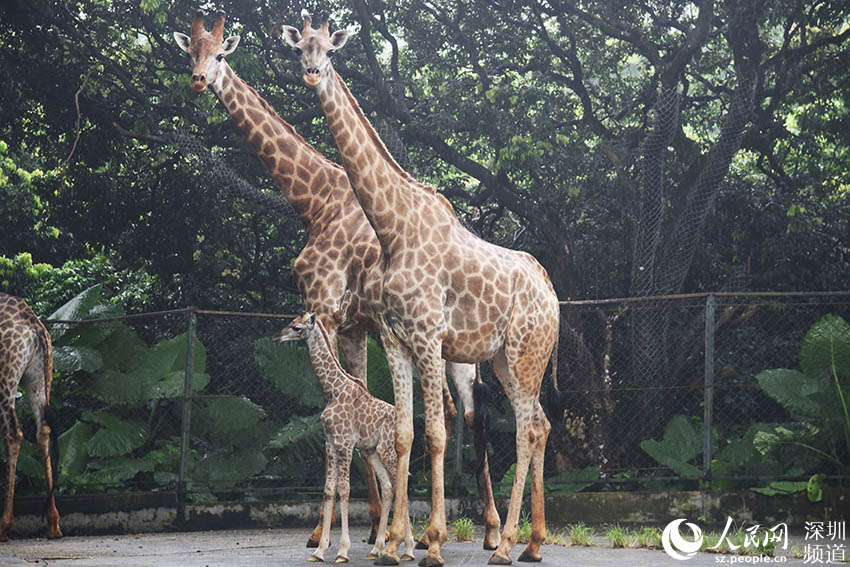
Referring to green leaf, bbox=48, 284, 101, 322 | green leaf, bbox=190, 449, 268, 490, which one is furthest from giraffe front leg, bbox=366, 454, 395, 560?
green leaf, bbox=48, 284, 101, 322

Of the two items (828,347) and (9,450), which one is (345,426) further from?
(828,347)

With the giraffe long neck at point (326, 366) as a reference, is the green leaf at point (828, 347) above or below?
above

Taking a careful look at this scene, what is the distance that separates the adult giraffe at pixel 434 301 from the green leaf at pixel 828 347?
11.8 feet

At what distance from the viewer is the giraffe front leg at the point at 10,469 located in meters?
8.10

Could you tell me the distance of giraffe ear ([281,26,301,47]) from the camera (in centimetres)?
655

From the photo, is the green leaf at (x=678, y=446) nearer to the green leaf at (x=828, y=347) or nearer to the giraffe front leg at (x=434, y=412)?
the green leaf at (x=828, y=347)

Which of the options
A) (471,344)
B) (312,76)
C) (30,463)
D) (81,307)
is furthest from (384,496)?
(81,307)

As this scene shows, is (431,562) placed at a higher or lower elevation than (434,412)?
lower

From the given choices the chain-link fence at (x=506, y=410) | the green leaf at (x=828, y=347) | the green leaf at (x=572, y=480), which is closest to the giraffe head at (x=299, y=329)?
the chain-link fence at (x=506, y=410)

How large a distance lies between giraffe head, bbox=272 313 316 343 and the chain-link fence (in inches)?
74.3

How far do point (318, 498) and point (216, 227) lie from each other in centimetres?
496

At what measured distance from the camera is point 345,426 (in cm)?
688

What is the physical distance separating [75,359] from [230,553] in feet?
11.1

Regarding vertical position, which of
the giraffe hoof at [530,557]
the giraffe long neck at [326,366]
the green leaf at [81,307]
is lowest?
the giraffe hoof at [530,557]
